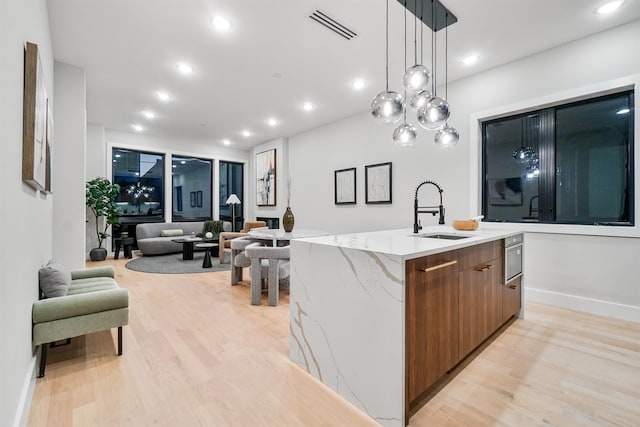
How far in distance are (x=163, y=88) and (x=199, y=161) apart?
13.7 feet

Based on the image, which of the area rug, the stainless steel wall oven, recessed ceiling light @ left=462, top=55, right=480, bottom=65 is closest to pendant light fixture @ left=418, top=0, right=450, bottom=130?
the stainless steel wall oven

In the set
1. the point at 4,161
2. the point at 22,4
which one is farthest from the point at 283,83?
the point at 4,161

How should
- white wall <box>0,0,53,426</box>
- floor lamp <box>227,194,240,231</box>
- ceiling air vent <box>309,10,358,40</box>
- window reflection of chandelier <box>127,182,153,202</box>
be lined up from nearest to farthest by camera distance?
white wall <box>0,0,53,426</box> → ceiling air vent <box>309,10,358,40</box> → window reflection of chandelier <box>127,182,153,202</box> → floor lamp <box>227,194,240,231</box>

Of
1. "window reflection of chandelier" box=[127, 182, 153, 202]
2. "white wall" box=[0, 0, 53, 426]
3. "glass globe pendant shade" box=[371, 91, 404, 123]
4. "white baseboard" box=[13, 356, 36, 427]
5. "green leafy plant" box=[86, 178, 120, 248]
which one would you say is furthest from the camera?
"window reflection of chandelier" box=[127, 182, 153, 202]

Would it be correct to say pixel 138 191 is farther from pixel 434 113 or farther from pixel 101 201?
pixel 434 113

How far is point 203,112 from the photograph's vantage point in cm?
590

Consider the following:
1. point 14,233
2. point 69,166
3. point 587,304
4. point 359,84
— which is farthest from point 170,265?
point 587,304

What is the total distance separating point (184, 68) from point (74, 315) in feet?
10.8

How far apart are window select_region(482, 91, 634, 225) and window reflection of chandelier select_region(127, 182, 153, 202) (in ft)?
25.4

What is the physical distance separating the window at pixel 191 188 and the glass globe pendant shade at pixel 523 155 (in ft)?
24.8

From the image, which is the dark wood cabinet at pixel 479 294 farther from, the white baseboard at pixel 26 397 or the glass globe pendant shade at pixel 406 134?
the white baseboard at pixel 26 397

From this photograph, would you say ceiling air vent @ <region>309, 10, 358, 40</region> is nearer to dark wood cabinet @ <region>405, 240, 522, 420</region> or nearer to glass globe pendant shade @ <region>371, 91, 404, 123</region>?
glass globe pendant shade @ <region>371, 91, 404, 123</region>

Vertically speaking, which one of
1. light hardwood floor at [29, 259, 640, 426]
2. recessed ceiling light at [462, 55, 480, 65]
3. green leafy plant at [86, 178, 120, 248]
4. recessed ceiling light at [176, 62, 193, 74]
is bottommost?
light hardwood floor at [29, 259, 640, 426]

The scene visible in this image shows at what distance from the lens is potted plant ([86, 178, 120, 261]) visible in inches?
245
